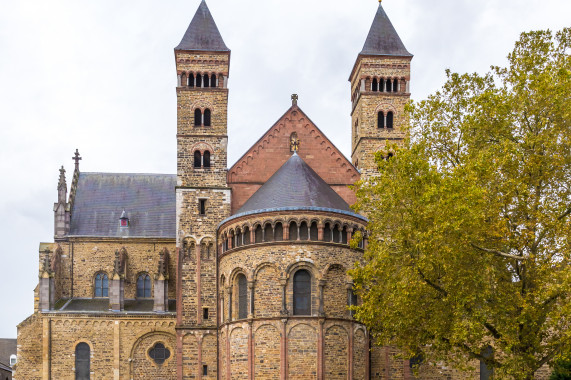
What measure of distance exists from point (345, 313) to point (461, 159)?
1124 centimetres

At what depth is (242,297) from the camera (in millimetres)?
37969

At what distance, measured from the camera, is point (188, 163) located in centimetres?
4247

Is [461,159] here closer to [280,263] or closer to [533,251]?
[533,251]

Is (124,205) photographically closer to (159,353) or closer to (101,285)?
(101,285)

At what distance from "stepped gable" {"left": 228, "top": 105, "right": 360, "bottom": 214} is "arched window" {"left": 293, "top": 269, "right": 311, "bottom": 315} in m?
7.48

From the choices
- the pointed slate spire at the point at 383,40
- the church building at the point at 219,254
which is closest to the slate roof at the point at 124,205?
the church building at the point at 219,254

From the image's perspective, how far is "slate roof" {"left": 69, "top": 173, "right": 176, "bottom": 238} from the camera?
163 feet

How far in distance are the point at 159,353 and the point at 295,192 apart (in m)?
14.1

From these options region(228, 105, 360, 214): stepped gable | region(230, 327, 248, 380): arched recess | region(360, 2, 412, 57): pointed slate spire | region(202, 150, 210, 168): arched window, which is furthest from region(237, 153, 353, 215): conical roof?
region(360, 2, 412, 57): pointed slate spire

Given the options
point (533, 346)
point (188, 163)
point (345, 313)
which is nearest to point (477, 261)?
point (533, 346)

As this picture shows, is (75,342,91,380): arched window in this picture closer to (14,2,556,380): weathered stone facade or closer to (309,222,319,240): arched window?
(14,2,556,380): weathered stone facade

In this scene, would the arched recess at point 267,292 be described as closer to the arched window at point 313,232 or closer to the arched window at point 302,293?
the arched window at point 302,293

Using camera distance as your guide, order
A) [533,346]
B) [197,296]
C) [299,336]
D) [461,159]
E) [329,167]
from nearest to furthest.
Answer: [533,346], [461,159], [299,336], [197,296], [329,167]

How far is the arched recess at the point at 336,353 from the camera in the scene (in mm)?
35688
